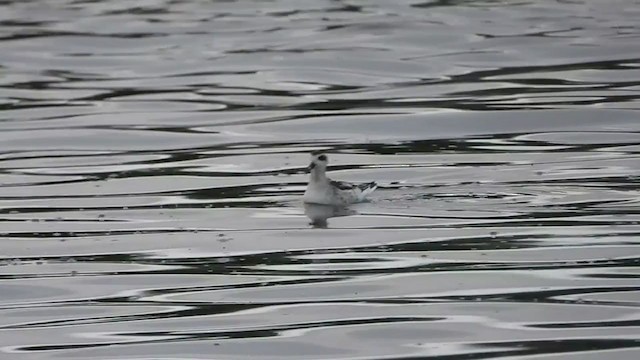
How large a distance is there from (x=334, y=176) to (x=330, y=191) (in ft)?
9.40

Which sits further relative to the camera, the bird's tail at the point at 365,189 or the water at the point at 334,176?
the bird's tail at the point at 365,189

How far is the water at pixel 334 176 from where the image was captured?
44.9ft

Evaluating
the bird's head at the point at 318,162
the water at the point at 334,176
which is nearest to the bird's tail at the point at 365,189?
the water at the point at 334,176

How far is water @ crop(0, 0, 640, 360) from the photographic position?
1368 centimetres

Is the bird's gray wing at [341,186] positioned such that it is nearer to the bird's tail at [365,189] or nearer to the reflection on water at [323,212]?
the bird's tail at [365,189]

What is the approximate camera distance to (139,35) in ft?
128

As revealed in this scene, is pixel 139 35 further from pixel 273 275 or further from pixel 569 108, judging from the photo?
pixel 273 275

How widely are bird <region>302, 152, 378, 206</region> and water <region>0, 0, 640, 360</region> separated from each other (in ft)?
0.60

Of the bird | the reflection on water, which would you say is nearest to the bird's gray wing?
the bird

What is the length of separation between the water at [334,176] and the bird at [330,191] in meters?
0.18

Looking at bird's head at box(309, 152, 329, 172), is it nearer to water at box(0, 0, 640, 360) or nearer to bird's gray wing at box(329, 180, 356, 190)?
bird's gray wing at box(329, 180, 356, 190)

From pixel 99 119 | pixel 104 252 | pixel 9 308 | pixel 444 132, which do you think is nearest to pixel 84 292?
pixel 9 308

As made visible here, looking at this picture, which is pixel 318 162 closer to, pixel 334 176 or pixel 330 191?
pixel 330 191

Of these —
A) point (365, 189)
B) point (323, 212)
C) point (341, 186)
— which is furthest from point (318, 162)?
point (323, 212)
